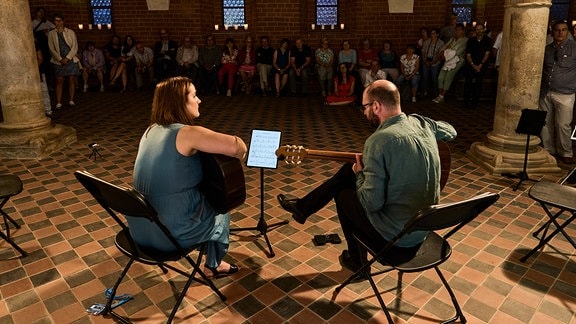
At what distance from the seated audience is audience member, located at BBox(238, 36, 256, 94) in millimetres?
9940

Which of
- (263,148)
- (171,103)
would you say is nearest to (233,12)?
(263,148)

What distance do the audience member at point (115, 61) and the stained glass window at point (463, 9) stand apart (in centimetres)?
954

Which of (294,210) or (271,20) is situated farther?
(271,20)

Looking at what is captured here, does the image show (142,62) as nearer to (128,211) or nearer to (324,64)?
(324,64)

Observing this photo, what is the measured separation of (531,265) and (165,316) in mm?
2691

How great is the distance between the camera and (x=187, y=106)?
282 centimetres

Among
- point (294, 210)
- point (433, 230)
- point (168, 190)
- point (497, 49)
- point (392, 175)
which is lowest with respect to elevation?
point (294, 210)

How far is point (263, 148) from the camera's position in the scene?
3.30 metres

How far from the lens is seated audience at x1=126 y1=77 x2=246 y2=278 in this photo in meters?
2.64

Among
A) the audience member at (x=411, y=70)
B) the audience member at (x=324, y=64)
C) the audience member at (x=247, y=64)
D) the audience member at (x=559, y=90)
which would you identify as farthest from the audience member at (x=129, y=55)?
the audience member at (x=559, y=90)

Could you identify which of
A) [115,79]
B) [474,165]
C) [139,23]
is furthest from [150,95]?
[474,165]

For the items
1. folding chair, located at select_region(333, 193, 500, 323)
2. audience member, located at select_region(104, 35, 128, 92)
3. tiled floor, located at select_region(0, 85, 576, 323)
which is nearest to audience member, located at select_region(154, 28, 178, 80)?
audience member, located at select_region(104, 35, 128, 92)

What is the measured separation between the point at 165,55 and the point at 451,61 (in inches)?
296

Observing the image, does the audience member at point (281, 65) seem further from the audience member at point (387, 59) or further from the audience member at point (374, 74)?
the audience member at point (387, 59)
